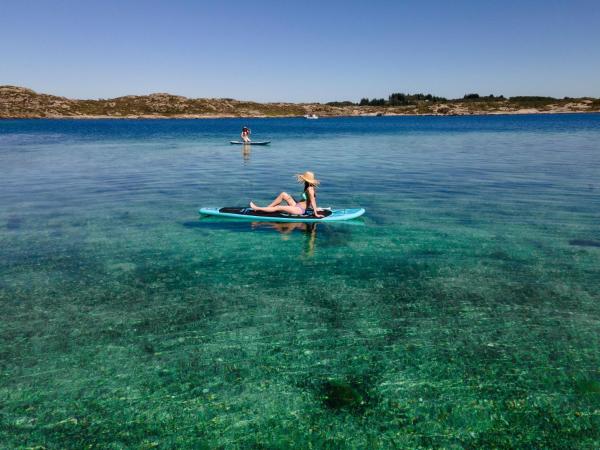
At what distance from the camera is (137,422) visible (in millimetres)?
6867

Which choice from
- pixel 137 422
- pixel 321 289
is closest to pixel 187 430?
pixel 137 422

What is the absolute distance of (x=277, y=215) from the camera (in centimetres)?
1836

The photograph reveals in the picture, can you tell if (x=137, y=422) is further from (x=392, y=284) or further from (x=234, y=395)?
(x=392, y=284)

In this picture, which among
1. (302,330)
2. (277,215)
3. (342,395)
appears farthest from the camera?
(277,215)

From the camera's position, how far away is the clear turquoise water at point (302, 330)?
22.4 ft

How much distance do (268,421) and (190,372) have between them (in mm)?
2020

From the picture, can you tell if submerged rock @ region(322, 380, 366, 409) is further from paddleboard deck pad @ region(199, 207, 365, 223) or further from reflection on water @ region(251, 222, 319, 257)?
paddleboard deck pad @ region(199, 207, 365, 223)

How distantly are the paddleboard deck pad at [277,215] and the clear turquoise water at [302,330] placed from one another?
19.5 inches

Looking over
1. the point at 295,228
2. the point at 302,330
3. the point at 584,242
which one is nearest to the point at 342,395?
the point at 302,330

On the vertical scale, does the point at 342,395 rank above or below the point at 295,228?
below

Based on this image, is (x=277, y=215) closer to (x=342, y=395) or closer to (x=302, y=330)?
(x=302, y=330)

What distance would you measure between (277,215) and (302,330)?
30.5 ft

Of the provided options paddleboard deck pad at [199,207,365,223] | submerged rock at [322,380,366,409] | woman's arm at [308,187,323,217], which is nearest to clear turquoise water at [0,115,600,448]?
submerged rock at [322,380,366,409]

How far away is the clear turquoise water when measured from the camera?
6.84 meters
